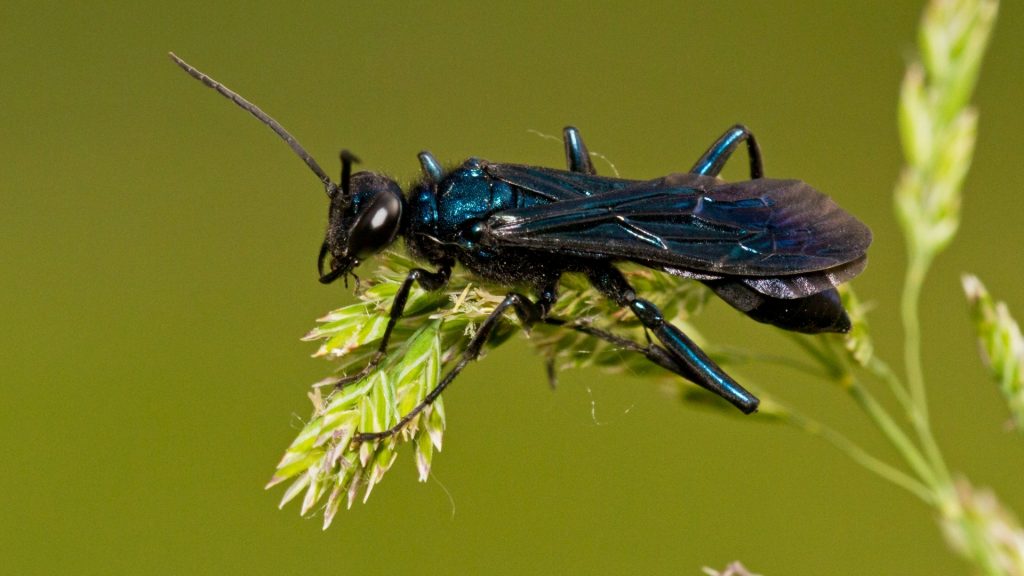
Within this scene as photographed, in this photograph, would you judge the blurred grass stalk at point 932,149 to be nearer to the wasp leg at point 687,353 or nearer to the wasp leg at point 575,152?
the wasp leg at point 687,353

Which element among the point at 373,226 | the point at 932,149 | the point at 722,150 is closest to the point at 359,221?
the point at 373,226

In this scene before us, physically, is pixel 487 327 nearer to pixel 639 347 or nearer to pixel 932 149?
pixel 639 347

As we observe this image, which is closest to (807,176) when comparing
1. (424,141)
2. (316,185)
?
(424,141)

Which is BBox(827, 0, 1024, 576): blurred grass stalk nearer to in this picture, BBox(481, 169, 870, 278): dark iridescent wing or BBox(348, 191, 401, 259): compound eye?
BBox(481, 169, 870, 278): dark iridescent wing

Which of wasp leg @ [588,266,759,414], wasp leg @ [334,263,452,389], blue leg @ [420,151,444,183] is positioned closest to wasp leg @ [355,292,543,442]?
wasp leg @ [334,263,452,389]

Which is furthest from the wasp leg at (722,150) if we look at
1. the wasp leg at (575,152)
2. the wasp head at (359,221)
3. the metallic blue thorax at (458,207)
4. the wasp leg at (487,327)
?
the wasp head at (359,221)

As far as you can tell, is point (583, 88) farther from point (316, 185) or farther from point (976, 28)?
point (976, 28)
